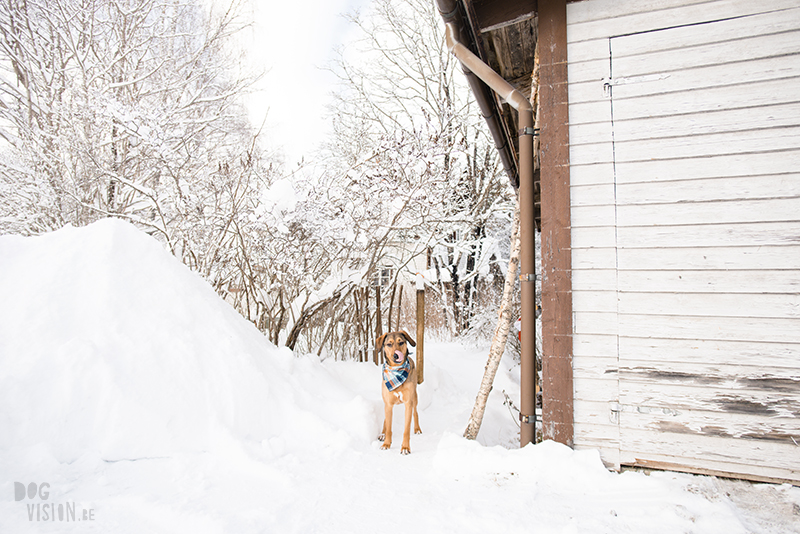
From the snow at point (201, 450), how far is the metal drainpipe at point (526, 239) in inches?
14.3

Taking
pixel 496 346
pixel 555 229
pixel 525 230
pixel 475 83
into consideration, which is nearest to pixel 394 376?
pixel 496 346

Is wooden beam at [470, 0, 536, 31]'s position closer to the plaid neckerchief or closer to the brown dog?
the brown dog

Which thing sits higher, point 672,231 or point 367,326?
point 672,231

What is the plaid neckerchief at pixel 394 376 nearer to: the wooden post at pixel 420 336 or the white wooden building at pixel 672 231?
the white wooden building at pixel 672 231

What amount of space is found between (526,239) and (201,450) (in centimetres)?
266

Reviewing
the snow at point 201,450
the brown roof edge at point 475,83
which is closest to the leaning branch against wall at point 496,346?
the snow at point 201,450

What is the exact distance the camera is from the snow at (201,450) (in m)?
1.85

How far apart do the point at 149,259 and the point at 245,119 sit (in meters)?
9.39

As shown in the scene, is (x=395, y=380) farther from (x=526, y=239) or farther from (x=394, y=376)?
(x=526, y=239)

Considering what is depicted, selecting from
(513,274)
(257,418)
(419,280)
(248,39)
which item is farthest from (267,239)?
(248,39)

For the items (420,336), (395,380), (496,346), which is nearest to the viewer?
(496,346)

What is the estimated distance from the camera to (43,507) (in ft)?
5.73

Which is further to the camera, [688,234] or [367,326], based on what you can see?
[367,326]

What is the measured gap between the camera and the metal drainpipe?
9.03 feet
